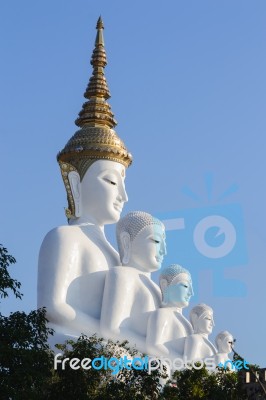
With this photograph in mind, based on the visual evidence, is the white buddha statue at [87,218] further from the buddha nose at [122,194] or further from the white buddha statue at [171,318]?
the white buddha statue at [171,318]

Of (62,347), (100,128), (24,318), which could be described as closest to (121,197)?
(100,128)

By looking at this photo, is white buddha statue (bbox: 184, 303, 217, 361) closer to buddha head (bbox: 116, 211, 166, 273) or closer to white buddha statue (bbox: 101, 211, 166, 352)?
white buddha statue (bbox: 101, 211, 166, 352)

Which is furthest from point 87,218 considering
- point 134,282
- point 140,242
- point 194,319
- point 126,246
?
point 194,319

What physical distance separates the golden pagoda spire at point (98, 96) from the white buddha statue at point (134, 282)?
2.66 metres

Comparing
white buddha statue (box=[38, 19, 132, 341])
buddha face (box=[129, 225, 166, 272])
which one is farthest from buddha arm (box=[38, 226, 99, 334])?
buddha face (box=[129, 225, 166, 272])

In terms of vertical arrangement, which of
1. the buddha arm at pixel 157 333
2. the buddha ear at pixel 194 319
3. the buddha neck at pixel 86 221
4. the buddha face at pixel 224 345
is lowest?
the buddha arm at pixel 157 333

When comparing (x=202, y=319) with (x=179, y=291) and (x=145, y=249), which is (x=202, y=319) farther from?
(x=145, y=249)

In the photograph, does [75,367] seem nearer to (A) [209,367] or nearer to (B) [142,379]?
(B) [142,379]

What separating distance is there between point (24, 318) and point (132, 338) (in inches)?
178

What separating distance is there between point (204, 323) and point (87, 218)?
3862 mm

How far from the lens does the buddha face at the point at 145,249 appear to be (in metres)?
15.6

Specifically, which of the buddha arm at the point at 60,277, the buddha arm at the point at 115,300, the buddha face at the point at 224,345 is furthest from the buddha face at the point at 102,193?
the buddha face at the point at 224,345

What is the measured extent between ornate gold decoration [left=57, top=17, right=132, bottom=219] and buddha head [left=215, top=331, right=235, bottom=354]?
491 centimetres

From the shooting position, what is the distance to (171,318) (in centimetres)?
1530
